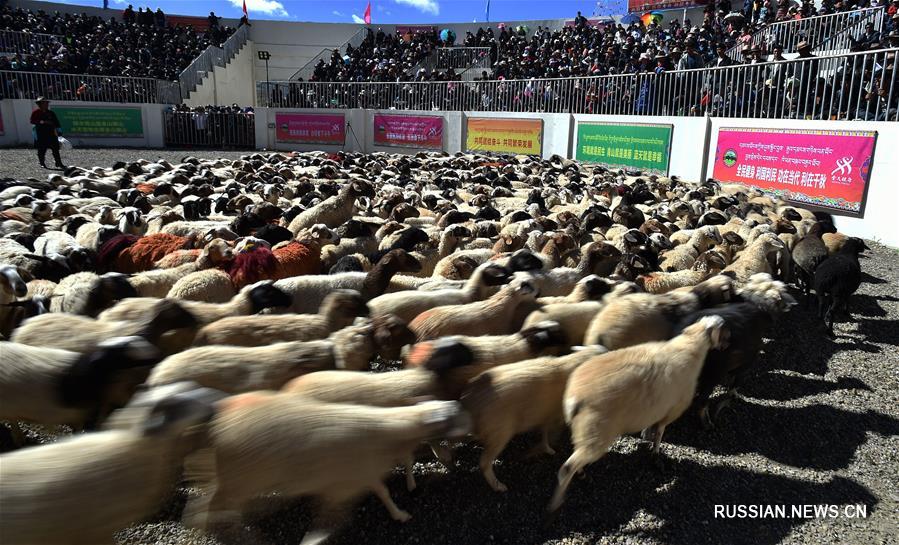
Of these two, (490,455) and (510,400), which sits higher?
(510,400)

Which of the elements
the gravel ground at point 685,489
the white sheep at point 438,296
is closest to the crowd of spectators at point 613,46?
the gravel ground at point 685,489

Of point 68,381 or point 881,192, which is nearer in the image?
point 68,381

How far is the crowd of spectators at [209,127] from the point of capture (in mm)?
30000

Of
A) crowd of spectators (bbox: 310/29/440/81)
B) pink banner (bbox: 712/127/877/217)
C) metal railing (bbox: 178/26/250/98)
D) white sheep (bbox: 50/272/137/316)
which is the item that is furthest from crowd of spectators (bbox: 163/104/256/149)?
white sheep (bbox: 50/272/137/316)

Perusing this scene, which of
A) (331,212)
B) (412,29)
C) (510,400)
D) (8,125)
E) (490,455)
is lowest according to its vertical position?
(490,455)

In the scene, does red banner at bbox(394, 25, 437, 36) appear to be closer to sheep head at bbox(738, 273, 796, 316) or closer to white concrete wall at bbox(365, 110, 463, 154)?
white concrete wall at bbox(365, 110, 463, 154)

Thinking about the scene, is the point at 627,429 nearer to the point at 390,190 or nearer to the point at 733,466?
the point at 733,466

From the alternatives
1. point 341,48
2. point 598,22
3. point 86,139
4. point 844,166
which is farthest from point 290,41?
point 844,166

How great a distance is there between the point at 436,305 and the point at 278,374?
6.01 feet

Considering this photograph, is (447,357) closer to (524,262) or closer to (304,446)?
(304,446)

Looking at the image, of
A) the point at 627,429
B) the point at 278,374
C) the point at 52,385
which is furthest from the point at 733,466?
the point at 52,385

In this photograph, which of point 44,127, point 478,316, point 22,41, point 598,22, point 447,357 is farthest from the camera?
point 598,22

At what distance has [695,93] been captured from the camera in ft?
54.4

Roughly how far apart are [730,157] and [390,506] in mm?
14156
